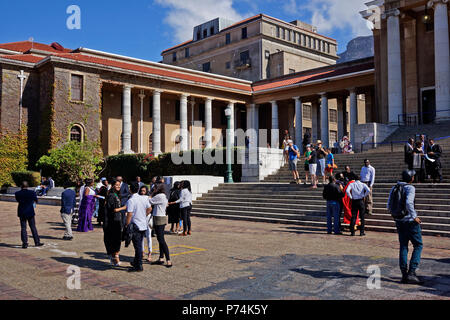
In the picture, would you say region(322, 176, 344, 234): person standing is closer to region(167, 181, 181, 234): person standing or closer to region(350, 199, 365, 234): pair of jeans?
region(350, 199, 365, 234): pair of jeans

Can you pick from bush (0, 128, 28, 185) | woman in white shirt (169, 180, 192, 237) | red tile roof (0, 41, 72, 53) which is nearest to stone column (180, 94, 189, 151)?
bush (0, 128, 28, 185)

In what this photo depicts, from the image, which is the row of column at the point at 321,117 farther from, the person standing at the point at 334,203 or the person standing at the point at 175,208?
the person standing at the point at 175,208

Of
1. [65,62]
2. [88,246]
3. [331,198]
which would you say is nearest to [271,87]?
[65,62]

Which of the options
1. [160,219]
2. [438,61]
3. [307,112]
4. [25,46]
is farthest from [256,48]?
[160,219]

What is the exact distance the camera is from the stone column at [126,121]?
113 ft

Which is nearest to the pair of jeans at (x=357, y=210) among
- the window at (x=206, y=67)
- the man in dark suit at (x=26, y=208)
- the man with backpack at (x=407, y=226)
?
the man with backpack at (x=407, y=226)

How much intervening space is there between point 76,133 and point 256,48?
28.9m

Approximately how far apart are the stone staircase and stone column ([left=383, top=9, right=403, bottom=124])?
800 cm

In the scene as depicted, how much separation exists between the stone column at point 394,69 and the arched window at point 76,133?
79.7 feet

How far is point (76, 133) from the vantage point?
33.2 m

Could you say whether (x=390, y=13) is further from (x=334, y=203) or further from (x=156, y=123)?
(x=334, y=203)

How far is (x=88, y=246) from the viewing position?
10047 mm

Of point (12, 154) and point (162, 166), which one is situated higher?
point (12, 154)
